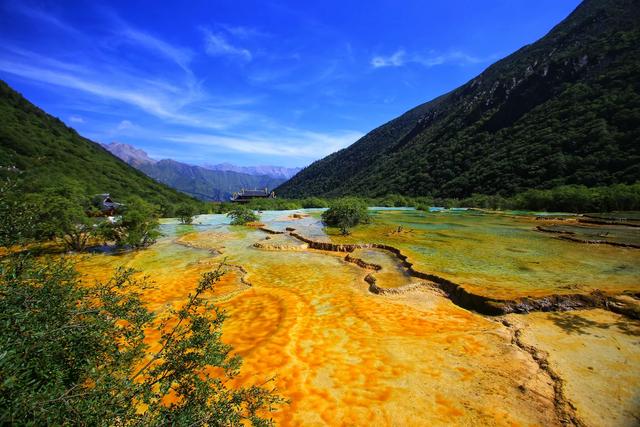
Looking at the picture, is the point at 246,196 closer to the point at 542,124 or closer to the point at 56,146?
the point at 56,146

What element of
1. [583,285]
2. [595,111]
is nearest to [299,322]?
[583,285]

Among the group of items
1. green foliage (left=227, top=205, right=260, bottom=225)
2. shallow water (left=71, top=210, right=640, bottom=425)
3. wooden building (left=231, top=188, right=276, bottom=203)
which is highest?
wooden building (left=231, top=188, right=276, bottom=203)

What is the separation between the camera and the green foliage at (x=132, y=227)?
20.5 meters

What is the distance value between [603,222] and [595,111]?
179ft

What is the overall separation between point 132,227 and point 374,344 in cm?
1937

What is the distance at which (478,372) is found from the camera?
6684mm

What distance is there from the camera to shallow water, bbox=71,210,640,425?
573cm

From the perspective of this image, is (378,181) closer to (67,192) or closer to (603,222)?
(603,222)

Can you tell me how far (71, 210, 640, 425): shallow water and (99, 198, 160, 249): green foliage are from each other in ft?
12.9

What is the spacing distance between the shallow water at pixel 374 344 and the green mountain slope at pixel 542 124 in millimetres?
60743

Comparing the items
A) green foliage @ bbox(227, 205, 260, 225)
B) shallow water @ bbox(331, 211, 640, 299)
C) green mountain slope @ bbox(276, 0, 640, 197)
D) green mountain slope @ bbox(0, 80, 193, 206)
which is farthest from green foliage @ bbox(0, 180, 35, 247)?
green mountain slope @ bbox(276, 0, 640, 197)

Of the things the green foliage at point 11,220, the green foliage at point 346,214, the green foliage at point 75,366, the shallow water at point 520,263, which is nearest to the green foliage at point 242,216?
the green foliage at point 346,214

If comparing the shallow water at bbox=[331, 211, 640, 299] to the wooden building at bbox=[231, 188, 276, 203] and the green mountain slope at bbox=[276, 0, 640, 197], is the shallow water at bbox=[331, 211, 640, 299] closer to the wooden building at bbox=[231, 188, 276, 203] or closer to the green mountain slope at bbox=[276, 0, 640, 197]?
the green mountain slope at bbox=[276, 0, 640, 197]

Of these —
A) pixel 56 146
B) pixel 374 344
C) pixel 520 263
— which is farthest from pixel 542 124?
pixel 56 146
